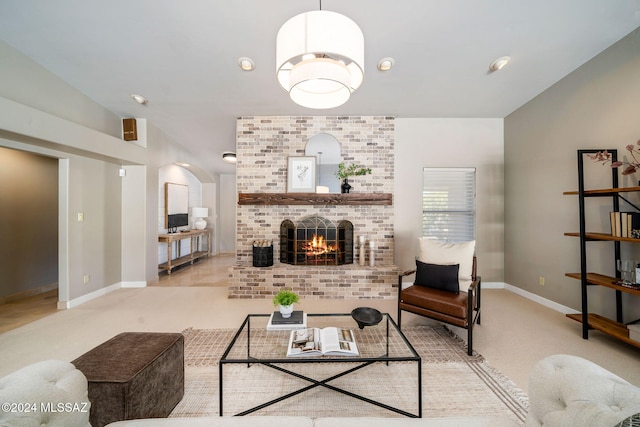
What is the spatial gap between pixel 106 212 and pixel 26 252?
1.30m

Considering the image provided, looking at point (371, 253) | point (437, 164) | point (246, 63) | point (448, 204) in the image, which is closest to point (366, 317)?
point (371, 253)

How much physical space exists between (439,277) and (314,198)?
6.85 ft

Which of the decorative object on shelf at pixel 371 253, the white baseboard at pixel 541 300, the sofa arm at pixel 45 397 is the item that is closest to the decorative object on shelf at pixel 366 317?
the sofa arm at pixel 45 397

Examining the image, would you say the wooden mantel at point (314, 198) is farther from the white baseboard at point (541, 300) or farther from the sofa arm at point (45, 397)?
the sofa arm at point (45, 397)

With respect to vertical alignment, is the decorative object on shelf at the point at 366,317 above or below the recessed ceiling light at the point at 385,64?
below

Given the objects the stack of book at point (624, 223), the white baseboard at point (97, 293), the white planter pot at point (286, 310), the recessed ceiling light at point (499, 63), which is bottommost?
the white baseboard at point (97, 293)

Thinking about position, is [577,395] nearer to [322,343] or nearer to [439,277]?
[322,343]

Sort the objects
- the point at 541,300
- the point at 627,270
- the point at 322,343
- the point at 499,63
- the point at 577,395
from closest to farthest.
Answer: the point at 577,395 < the point at 322,343 < the point at 627,270 < the point at 499,63 < the point at 541,300

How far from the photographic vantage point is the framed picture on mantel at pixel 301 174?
4.16 metres

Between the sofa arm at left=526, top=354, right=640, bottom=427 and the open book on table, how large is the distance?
93cm

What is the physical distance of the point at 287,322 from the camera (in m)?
2.03

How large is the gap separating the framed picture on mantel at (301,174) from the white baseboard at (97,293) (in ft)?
9.94

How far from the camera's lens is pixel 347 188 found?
13.3ft

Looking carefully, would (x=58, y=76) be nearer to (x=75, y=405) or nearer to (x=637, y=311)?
(x=75, y=405)
